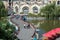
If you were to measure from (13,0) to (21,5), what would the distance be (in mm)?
784

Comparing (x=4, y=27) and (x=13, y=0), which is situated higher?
(x=4, y=27)

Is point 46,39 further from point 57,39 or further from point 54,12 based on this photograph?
point 54,12

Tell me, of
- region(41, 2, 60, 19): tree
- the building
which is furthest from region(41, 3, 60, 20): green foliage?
the building

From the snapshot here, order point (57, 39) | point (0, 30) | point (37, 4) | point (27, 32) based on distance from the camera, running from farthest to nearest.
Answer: point (37, 4) → point (27, 32) → point (0, 30) → point (57, 39)

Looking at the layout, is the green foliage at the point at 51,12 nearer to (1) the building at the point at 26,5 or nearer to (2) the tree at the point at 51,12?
(2) the tree at the point at 51,12

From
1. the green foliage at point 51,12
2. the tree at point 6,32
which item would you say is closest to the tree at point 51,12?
the green foliage at point 51,12

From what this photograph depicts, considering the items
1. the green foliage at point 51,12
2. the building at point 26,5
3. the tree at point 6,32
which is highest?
the tree at point 6,32

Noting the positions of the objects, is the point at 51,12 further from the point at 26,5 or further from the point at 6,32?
the point at 6,32

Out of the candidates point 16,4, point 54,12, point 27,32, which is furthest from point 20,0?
point 27,32

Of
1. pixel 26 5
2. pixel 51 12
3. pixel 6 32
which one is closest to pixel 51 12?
pixel 51 12

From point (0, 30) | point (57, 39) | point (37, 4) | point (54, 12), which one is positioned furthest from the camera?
point (37, 4)

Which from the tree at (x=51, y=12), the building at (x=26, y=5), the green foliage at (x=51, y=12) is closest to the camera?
the green foliage at (x=51, y=12)

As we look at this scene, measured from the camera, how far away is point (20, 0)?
23328mm

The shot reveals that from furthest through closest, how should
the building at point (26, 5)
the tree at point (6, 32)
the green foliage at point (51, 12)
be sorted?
the building at point (26, 5), the green foliage at point (51, 12), the tree at point (6, 32)
